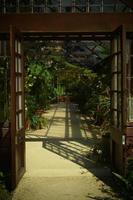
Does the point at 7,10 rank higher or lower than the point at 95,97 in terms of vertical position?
higher

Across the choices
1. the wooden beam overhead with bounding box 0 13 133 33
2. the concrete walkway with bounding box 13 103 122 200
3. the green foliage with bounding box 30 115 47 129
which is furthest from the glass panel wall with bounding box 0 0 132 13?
the green foliage with bounding box 30 115 47 129

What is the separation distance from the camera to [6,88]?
10273 mm

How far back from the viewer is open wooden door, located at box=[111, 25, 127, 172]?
836 cm

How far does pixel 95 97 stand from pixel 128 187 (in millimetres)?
10704

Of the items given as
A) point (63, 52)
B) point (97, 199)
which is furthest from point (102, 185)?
point (63, 52)

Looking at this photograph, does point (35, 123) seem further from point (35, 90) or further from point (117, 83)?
point (117, 83)

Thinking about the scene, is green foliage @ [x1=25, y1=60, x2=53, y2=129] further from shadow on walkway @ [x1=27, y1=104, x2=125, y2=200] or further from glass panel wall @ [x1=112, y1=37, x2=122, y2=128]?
glass panel wall @ [x1=112, y1=37, x2=122, y2=128]

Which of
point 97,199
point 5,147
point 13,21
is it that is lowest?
point 97,199

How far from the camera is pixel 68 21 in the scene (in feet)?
30.1

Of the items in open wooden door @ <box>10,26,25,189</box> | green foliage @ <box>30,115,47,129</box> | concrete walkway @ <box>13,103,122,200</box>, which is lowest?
concrete walkway @ <box>13,103,122,200</box>

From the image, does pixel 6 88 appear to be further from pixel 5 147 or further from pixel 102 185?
pixel 102 185

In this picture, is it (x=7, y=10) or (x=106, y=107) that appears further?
(x=106, y=107)

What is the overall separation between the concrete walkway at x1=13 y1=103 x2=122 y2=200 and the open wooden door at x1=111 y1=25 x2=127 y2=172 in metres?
0.50

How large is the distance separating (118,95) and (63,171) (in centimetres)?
188
